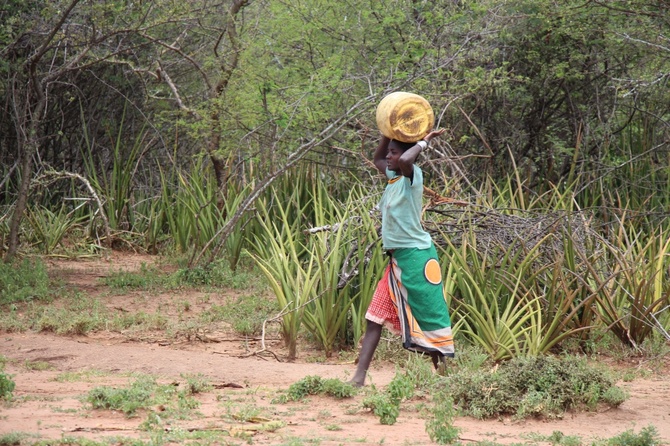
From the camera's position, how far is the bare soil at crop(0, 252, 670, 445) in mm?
4020

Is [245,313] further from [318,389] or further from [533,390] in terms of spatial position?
[533,390]

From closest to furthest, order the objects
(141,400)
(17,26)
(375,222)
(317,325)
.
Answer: (141,400)
(317,325)
(375,222)
(17,26)

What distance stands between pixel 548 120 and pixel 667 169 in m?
1.78

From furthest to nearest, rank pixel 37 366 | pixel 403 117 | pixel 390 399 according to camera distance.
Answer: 1. pixel 37 366
2. pixel 403 117
3. pixel 390 399

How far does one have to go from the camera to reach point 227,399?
15.6 ft

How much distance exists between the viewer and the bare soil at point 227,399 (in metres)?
4.02

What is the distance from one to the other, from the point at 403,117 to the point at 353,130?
408 cm

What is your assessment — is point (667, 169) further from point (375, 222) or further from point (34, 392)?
point (34, 392)

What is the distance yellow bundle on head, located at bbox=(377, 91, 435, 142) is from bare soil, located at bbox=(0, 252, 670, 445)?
4.82 ft

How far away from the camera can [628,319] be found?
663 centimetres

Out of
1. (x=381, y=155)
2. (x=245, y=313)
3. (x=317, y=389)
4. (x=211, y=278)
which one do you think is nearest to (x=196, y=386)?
(x=317, y=389)

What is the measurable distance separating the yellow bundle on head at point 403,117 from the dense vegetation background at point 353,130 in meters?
1.62

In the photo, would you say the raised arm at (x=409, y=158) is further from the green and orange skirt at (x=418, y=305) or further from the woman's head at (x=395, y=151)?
the green and orange skirt at (x=418, y=305)

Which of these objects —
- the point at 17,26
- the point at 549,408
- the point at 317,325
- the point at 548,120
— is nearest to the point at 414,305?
the point at 549,408
